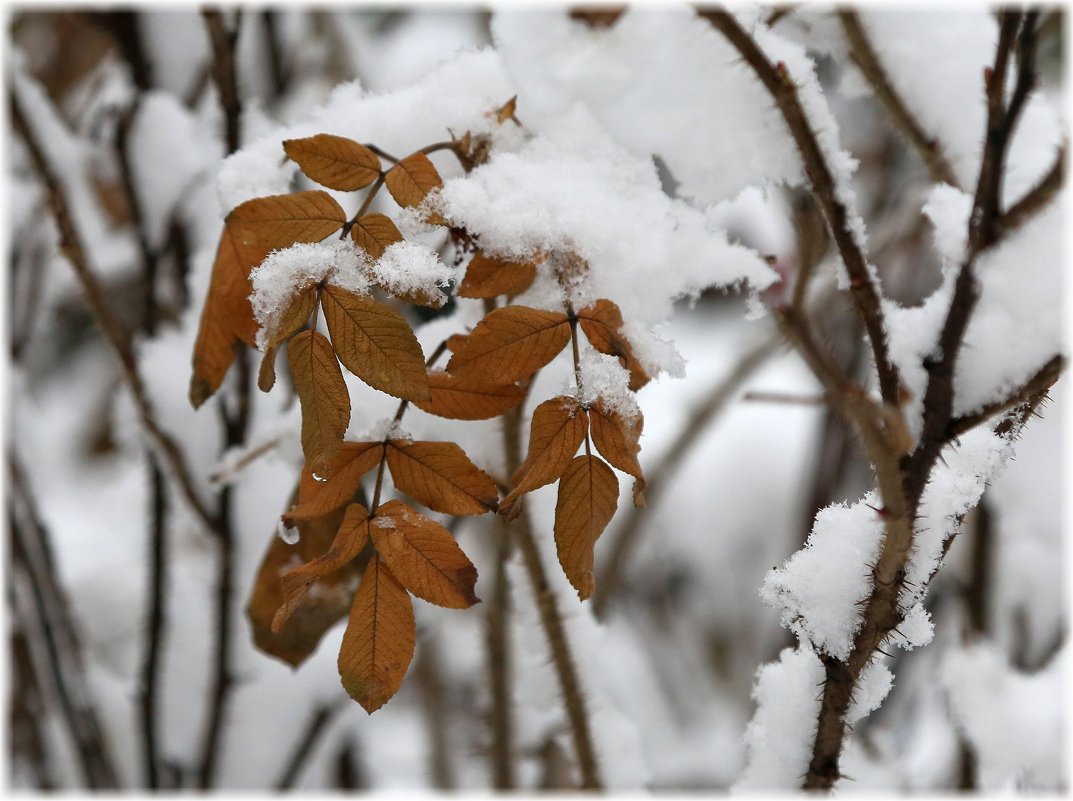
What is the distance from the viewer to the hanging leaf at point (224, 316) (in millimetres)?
566

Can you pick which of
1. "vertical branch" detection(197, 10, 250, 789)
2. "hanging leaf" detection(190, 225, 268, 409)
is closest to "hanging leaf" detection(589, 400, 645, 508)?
"hanging leaf" detection(190, 225, 268, 409)

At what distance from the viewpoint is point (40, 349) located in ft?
8.57

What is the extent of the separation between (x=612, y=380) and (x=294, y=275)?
0.58ft

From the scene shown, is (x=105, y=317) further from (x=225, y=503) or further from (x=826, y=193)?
(x=826, y=193)

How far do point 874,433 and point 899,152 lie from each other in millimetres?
1741

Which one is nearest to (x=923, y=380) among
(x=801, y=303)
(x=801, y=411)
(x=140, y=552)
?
(x=801, y=303)

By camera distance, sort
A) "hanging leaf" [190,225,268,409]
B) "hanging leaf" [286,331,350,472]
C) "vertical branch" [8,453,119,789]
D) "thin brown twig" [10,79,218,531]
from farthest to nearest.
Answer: "vertical branch" [8,453,119,789]
"thin brown twig" [10,79,218,531]
"hanging leaf" [190,225,268,409]
"hanging leaf" [286,331,350,472]

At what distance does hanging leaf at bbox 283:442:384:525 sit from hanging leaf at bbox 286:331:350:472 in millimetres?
33

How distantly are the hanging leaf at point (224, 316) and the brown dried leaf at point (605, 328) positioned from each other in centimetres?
20

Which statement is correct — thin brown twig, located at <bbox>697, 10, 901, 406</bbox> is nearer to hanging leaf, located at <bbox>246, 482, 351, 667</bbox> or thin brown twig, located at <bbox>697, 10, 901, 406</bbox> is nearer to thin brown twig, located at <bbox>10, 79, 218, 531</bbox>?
hanging leaf, located at <bbox>246, 482, 351, 667</bbox>

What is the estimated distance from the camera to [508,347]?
0.50 m

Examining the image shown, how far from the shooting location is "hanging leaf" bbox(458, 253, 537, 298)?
1.72ft

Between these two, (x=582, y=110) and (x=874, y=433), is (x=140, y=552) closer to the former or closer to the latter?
(x=582, y=110)

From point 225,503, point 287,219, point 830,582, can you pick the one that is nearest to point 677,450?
point 225,503
